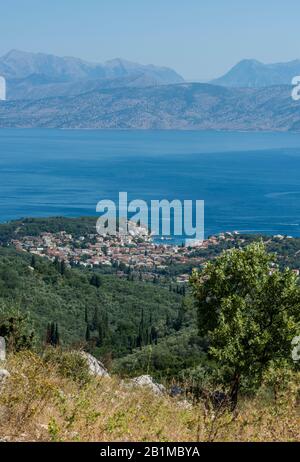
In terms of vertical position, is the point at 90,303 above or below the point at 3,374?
below

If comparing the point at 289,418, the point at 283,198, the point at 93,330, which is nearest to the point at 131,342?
the point at 93,330

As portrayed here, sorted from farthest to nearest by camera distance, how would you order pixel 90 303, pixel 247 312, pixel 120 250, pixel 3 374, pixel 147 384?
pixel 120 250, pixel 90 303, pixel 247 312, pixel 147 384, pixel 3 374

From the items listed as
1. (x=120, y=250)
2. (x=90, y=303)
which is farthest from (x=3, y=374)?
(x=120, y=250)

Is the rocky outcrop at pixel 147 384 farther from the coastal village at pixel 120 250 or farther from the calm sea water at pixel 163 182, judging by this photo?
the calm sea water at pixel 163 182

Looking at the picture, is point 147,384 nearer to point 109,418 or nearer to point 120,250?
point 109,418

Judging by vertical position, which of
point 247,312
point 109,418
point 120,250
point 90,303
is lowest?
point 120,250

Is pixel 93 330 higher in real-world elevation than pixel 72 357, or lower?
lower
